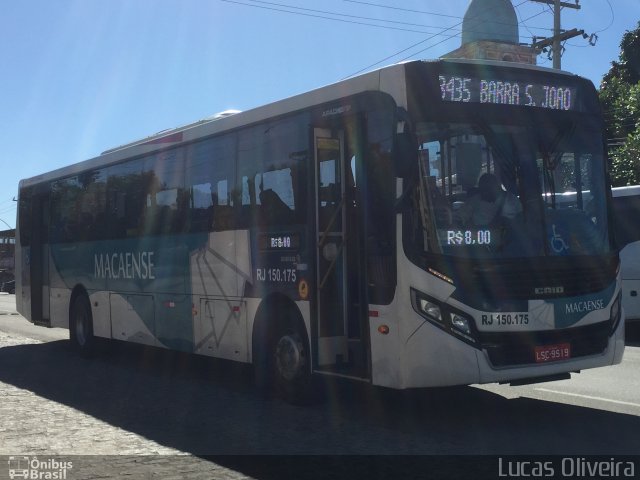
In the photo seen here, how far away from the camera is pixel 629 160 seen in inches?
1237

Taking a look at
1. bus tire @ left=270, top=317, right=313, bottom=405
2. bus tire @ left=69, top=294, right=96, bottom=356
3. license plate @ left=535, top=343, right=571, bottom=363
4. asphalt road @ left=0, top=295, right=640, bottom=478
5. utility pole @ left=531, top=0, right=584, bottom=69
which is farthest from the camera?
utility pole @ left=531, top=0, right=584, bottom=69

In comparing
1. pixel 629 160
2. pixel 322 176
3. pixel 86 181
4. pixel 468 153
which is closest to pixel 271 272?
pixel 322 176

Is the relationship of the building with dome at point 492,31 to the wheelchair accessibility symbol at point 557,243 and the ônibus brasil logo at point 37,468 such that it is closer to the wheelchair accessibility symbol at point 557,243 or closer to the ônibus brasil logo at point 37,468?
the wheelchair accessibility symbol at point 557,243

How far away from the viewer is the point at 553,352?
7.60 meters

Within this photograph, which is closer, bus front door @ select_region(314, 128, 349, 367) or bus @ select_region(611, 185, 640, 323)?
bus front door @ select_region(314, 128, 349, 367)

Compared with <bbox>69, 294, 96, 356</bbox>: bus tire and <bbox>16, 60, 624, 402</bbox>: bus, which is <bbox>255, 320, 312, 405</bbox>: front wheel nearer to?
<bbox>16, 60, 624, 402</bbox>: bus

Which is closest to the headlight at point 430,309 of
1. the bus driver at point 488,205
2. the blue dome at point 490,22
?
the bus driver at point 488,205

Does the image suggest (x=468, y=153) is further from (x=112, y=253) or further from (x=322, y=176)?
(x=112, y=253)

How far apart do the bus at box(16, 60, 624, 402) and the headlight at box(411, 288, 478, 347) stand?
0.03ft

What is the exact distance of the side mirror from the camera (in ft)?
23.8

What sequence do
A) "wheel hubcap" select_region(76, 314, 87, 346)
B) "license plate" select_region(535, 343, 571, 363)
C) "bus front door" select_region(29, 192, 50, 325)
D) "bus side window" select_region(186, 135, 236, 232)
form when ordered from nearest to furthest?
1. "license plate" select_region(535, 343, 571, 363)
2. "bus side window" select_region(186, 135, 236, 232)
3. "wheel hubcap" select_region(76, 314, 87, 346)
4. "bus front door" select_region(29, 192, 50, 325)

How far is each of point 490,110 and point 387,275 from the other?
1884 mm

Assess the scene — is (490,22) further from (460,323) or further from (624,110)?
(460,323)

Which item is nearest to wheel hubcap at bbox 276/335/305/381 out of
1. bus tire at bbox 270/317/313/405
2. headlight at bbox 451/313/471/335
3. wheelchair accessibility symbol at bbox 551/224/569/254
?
bus tire at bbox 270/317/313/405
